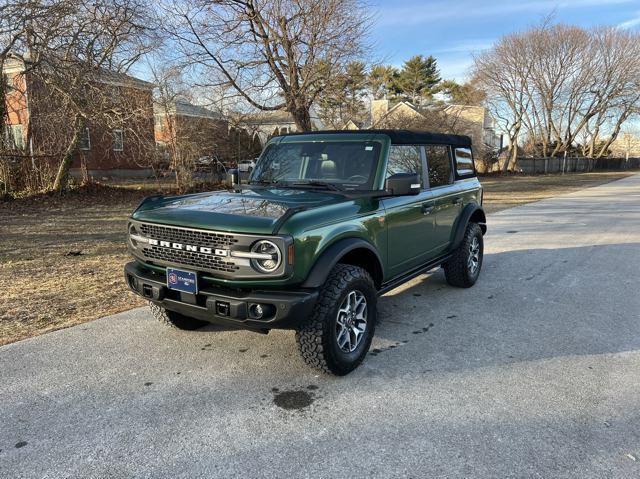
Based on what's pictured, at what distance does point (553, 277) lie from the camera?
647 centimetres

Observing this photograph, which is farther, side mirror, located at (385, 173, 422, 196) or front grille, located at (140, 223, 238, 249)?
side mirror, located at (385, 173, 422, 196)

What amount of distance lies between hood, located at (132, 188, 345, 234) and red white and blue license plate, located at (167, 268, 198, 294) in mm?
344

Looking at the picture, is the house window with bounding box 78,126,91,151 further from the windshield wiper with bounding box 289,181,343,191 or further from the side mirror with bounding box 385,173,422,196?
the side mirror with bounding box 385,173,422,196

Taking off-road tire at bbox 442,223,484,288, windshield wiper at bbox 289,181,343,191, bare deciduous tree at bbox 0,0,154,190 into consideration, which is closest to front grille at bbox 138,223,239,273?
windshield wiper at bbox 289,181,343,191

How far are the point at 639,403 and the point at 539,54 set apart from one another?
1692 inches

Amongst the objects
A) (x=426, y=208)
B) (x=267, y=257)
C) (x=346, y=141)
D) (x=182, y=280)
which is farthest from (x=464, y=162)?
(x=182, y=280)

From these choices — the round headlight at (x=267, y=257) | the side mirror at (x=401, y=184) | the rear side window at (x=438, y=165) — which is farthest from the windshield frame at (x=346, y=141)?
the round headlight at (x=267, y=257)

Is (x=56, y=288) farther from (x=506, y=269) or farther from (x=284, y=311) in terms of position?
(x=506, y=269)

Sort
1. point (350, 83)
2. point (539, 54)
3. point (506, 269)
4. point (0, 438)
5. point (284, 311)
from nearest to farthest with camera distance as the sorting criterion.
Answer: point (0, 438) < point (284, 311) < point (506, 269) < point (350, 83) < point (539, 54)

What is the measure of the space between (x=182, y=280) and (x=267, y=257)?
727 millimetres

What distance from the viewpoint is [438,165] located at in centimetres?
530

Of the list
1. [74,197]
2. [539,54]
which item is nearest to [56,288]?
[74,197]

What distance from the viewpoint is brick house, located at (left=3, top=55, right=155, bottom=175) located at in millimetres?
14531

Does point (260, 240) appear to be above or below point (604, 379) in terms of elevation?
above
